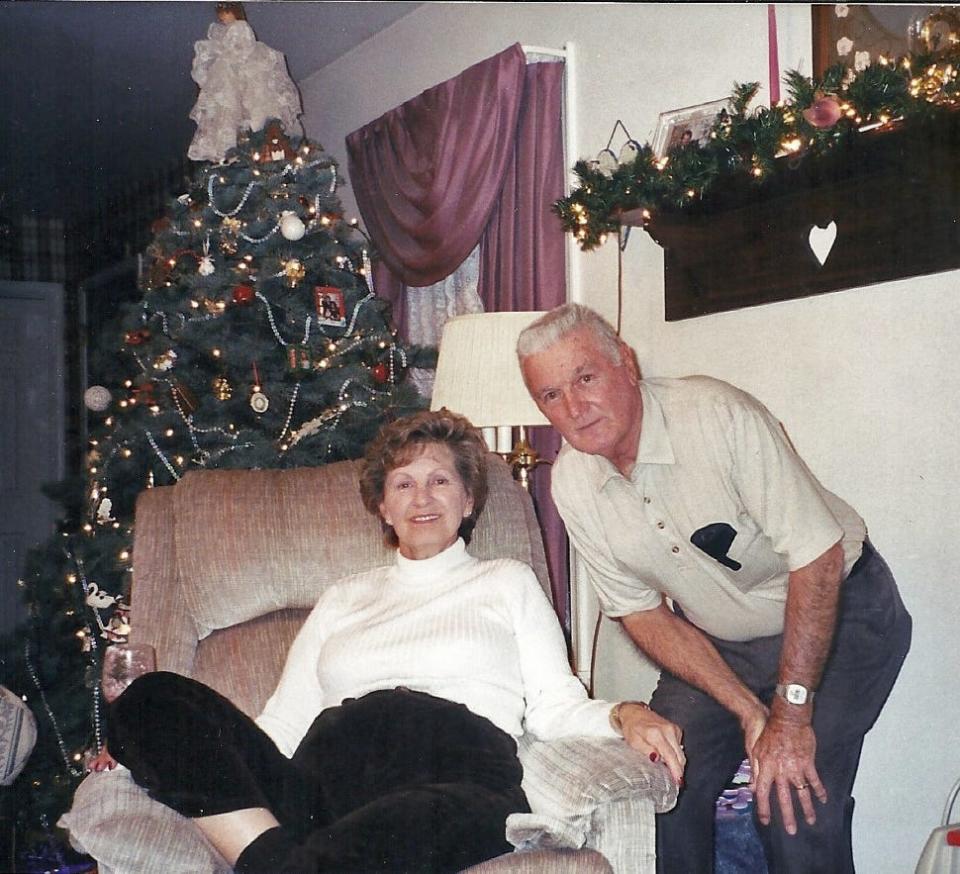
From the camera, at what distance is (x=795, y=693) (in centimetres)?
172

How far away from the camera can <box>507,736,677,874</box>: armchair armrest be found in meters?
1.39

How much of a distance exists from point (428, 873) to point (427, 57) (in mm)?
2738

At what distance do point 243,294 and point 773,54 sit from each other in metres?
1.56

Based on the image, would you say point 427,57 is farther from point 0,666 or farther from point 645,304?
point 0,666

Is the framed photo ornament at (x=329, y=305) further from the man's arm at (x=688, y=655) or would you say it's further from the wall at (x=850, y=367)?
the man's arm at (x=688, y=655)

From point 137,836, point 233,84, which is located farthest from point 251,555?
point 233,84

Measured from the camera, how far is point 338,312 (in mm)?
2928

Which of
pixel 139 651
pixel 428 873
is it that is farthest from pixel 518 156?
pixel 428 873

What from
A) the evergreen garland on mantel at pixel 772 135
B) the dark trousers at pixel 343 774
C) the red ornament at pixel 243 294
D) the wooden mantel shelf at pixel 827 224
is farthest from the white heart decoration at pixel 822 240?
the red ornament at pixel 243 294

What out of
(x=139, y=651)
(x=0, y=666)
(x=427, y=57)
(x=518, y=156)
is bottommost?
(x=0, y=666)

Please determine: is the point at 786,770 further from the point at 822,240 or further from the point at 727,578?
the point at 822,240

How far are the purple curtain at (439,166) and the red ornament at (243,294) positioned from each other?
0.67 metres

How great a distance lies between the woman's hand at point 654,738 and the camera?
1451 millimetres

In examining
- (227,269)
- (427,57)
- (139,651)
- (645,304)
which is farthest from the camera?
(427,57)
